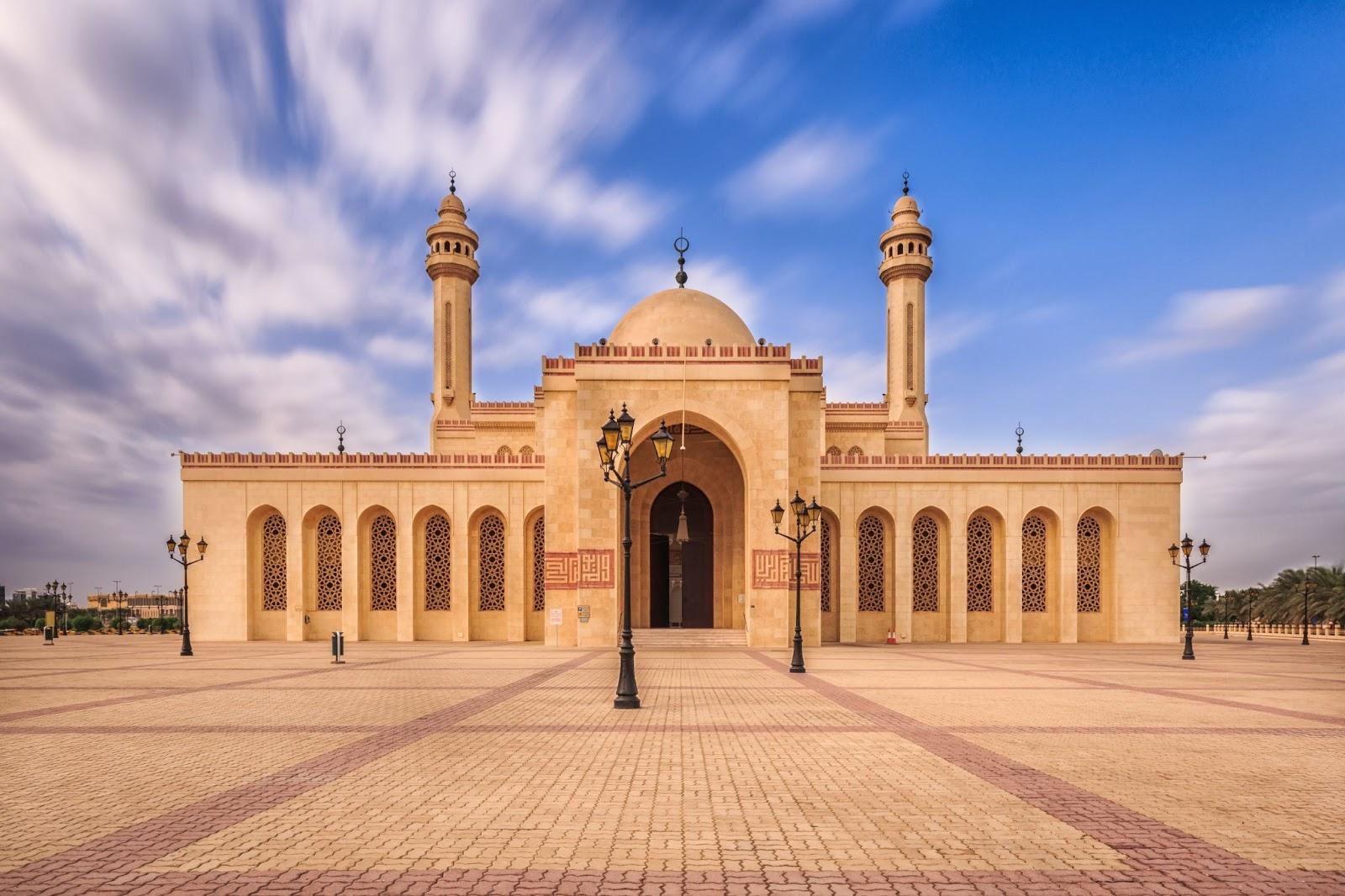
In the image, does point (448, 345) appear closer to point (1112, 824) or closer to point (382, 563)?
point (382, 563)

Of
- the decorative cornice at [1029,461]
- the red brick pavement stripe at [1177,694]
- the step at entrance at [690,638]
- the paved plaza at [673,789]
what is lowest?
the step at entrance at [690,638]

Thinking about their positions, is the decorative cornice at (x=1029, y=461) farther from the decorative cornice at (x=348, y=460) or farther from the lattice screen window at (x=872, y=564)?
the decorative cornice at (x=348, y=460)

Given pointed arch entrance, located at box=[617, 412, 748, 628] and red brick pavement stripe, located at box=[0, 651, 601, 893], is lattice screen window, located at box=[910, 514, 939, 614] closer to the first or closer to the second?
pointed arch entrance, located at box=[617, 412, 748, 628]

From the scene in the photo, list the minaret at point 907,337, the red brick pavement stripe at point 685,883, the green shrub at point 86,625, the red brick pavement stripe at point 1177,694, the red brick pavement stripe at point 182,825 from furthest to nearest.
→ the green shrub at point 86,625, the minaret at point 907,337, the red brick pavement stripe at point 1177,694, the red brick pavement stripe at point 182,825, the red brick pavement stripe at point 685,883

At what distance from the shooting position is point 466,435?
3089cm

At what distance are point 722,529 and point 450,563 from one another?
8950 mm

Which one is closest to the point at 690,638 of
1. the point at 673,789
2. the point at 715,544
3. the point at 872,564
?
the point at 715,544

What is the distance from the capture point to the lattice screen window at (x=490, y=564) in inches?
1002

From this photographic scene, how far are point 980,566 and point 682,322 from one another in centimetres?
1268

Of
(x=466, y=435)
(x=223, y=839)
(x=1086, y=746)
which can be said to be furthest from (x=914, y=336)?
(x=223, y=839)

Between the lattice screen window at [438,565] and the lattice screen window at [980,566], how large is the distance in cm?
1689

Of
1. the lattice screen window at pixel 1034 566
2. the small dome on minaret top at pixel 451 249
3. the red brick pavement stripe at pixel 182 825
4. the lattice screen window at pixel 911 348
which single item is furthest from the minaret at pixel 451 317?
→ the red brick pavement stripe at pixel 182 825

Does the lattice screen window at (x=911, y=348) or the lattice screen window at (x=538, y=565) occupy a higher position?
the lattice screen window at (x=911, y=348)

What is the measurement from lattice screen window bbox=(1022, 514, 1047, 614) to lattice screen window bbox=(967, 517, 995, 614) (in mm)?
1019
